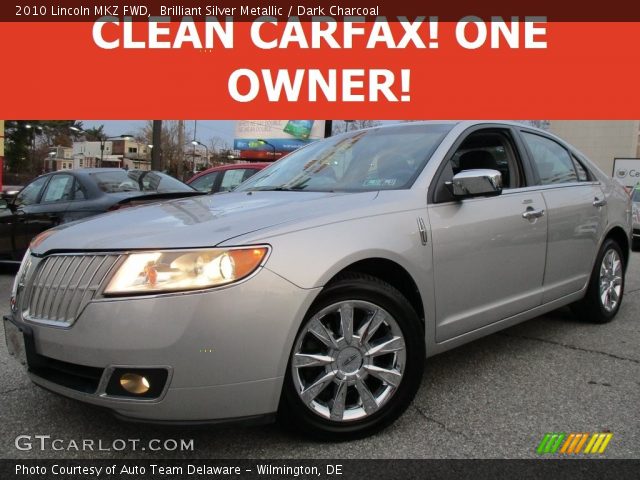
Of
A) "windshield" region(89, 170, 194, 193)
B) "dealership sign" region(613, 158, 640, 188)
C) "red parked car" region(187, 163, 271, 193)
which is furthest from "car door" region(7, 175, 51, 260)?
"dealership sign" region(613, 158, 640, 188)

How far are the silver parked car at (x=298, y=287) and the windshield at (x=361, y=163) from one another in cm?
1

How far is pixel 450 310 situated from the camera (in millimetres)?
2842

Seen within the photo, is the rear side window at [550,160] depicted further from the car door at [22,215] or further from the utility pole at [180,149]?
the utility pole at [180,149]

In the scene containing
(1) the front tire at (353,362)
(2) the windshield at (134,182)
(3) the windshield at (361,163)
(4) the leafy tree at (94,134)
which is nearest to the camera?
(1) the front tire at (353,362)

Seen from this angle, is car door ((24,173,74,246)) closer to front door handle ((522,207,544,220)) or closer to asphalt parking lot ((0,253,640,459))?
asphalt parking lot ((0,253,640,459))

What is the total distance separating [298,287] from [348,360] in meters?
0.48

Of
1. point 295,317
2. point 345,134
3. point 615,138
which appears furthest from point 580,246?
point 615,138

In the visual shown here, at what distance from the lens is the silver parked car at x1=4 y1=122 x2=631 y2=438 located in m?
2.02

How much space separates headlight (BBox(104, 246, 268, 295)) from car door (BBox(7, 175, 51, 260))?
5.23 meters

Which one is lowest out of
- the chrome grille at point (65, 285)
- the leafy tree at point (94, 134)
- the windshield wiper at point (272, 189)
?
the chrome grille at point (65, 285)

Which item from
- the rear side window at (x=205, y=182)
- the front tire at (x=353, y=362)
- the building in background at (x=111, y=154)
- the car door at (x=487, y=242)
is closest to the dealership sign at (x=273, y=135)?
the building in background at (x=111, y=154)

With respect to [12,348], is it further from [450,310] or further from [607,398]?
[607,398]

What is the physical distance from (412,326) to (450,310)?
41 cm

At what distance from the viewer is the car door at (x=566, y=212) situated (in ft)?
11.9
